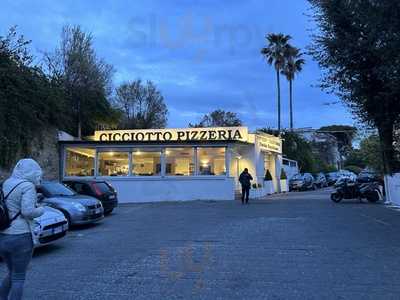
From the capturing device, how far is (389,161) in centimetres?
2369

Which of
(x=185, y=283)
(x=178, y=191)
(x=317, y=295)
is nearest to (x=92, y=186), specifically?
(x=178, y=191)

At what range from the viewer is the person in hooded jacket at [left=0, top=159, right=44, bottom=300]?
17.4 feet

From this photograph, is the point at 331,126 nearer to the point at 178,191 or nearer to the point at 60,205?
the point at 178,191

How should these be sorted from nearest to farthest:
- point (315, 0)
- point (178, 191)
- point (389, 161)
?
point (315, 0), point (389, 161), point (178, 191)

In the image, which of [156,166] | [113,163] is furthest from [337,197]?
[113,163]

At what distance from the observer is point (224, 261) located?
9.44 m

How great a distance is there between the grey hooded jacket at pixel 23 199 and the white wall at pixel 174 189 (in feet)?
77.1

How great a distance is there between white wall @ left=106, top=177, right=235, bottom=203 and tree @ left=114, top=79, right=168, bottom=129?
77.1 ft

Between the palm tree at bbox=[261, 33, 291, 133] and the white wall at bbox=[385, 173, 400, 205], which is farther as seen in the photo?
the palm tree at bbox=[261, 33, 291, 133]

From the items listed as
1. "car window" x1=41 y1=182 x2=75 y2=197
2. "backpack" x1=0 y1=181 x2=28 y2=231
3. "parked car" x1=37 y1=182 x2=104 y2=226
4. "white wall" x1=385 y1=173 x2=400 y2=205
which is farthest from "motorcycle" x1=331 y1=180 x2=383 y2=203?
"backpack" x1=0 y1=181 x2=28 y2=231

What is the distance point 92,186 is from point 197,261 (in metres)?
10.7

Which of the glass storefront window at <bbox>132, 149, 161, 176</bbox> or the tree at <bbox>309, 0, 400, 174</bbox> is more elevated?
the tree at <bbox>309, 0, 400, 174</bbox>

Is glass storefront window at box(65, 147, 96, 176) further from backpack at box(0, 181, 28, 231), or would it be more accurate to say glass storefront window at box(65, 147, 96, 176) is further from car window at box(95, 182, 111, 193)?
backpack at box(0, 181, 28, 231)

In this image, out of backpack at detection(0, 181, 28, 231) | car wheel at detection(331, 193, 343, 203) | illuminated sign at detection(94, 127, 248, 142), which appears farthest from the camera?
illuminated sign at detection(94, 127, 248, 142)
